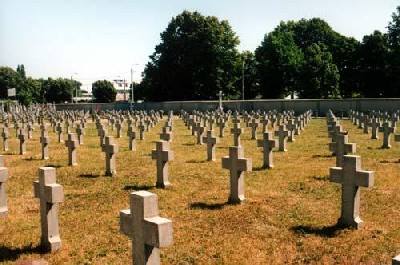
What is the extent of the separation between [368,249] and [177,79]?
57.1 m

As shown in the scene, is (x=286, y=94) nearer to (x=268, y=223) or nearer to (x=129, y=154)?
(x=129, y=154)

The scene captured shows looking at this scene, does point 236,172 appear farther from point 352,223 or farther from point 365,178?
point 365,178

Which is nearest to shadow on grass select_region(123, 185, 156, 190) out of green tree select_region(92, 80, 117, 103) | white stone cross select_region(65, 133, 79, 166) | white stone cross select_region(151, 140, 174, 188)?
white stone cross select_region(151, 140, 174, 188)

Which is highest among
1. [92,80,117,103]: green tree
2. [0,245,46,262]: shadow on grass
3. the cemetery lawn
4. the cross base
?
[92,80,117,103]: green tree

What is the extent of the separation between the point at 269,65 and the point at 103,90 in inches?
1959

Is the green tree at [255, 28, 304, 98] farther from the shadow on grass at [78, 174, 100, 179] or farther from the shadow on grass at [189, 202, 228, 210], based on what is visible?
the shadow on grass at [189, 202, 228, 210]

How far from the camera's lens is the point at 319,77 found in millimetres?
56781

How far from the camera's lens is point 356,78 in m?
61.2

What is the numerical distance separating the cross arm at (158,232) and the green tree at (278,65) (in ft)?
188

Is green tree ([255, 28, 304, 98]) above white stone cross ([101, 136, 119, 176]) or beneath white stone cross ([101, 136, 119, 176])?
above

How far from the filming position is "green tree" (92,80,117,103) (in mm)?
100438

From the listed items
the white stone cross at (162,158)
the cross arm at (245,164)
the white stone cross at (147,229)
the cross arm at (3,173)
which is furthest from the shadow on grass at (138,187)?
the white stone cross at (147,229)

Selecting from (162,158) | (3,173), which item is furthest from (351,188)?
(3,173)

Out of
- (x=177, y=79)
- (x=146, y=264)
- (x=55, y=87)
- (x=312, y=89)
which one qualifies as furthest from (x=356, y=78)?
(x=55, y=87)
